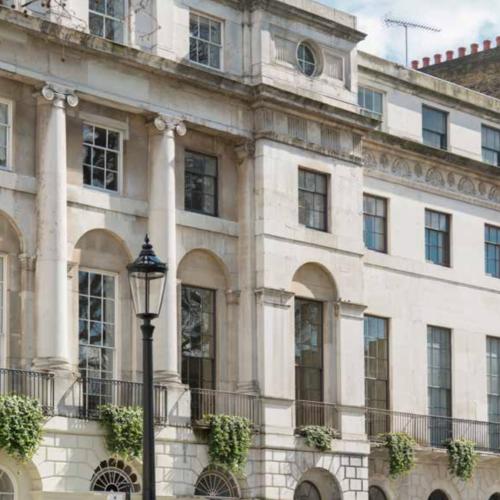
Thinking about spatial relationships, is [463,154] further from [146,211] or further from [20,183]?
[20,183]

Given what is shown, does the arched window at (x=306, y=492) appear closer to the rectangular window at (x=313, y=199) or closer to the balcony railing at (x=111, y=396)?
the balcony railing at (x=111, y=396)

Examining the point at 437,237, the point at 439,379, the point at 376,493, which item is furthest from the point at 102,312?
the point at 437,237

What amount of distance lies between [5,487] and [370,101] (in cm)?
1748

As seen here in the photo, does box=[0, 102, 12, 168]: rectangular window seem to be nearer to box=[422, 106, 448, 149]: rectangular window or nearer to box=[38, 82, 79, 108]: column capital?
box=[38, 82, 79, 108]: column capital

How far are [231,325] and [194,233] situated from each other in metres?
2.43

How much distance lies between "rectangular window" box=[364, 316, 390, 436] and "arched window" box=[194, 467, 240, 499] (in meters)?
6.00

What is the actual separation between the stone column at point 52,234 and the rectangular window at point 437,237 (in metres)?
14.8

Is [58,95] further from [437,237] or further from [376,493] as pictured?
[437,237]

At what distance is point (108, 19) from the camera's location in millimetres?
36625

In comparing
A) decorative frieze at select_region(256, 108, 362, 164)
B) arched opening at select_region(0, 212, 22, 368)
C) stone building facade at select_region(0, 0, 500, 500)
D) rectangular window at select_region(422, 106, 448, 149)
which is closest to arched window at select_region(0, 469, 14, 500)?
stone building facade at select_region(0, 0, 500, 500)

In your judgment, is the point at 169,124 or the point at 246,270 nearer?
the point at 169,124

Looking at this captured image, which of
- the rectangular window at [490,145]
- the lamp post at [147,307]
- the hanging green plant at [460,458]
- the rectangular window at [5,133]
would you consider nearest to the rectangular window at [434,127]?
the rectangular window at [490,145]

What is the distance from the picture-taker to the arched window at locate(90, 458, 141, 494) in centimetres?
3475

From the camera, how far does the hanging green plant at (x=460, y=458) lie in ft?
146
